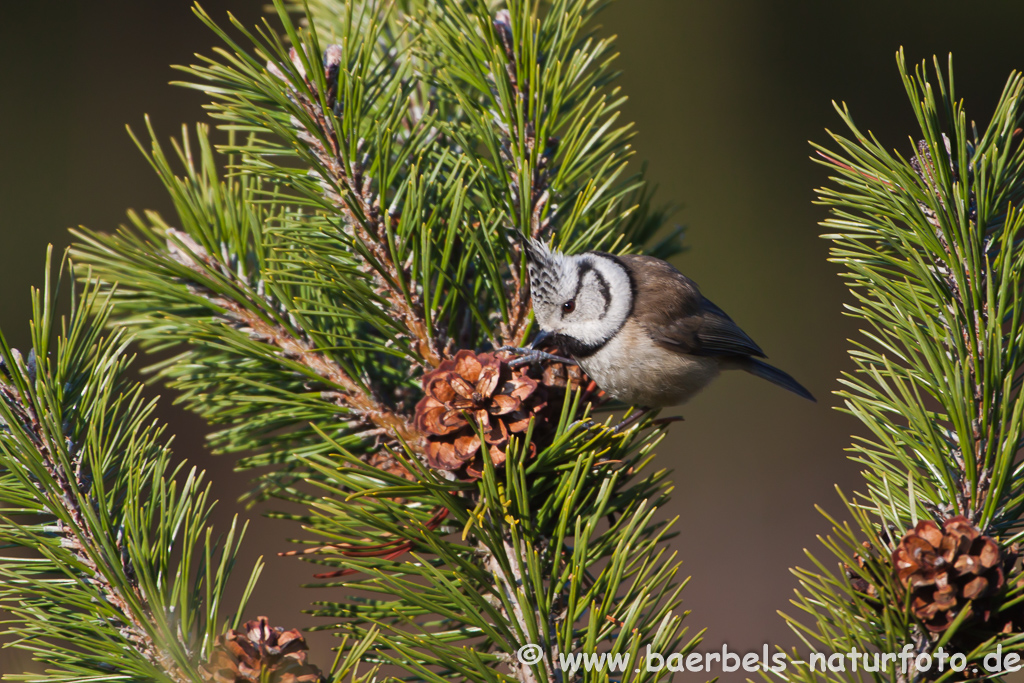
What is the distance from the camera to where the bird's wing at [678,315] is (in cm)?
140

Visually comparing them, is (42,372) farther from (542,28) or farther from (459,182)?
(542,28)

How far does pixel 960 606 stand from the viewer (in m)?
0.57

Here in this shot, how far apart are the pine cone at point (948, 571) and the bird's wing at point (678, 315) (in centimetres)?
79

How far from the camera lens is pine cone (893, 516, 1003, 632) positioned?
56 cm

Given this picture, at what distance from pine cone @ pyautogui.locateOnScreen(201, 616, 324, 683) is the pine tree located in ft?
1.29

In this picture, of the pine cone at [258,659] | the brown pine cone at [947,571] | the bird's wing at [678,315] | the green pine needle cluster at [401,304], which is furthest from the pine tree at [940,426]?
the bird's wing at [678,315]

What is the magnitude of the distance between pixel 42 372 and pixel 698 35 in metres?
3.36

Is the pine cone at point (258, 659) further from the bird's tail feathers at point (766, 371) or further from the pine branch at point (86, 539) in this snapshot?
the bird's tail feathers at point (766, 371)

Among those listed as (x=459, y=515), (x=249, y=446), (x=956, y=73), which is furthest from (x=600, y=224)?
(x=956, y=73)

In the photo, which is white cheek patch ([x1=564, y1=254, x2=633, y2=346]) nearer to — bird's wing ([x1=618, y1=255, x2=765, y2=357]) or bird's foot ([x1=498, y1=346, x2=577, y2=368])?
bird's wing ([x1=618, y1=255, x2=765, y2=357])

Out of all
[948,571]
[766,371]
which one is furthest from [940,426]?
[766,371]

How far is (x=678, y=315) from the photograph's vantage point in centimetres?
146

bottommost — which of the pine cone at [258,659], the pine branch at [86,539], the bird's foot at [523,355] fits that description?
Answer: the pine cone at [258,659]

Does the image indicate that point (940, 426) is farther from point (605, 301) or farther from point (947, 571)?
point (605, 301)
